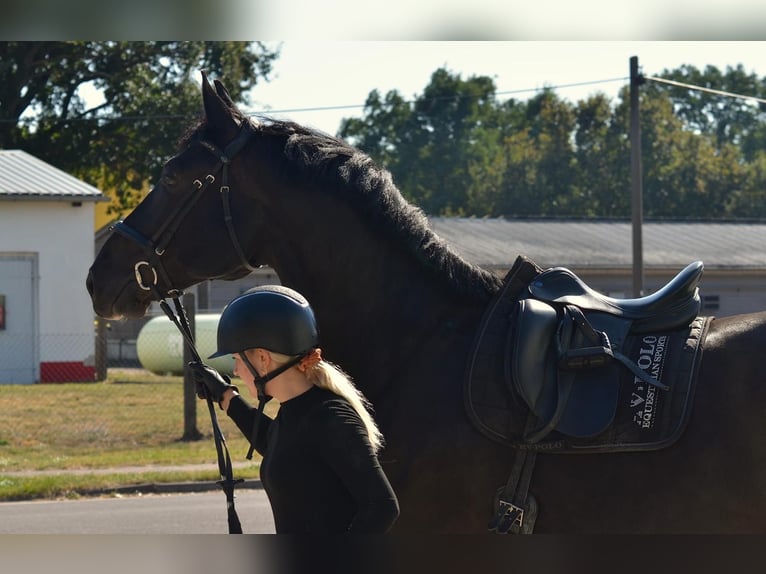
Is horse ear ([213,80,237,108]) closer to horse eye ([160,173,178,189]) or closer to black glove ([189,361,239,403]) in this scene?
horse eye ([160,173,178,189])

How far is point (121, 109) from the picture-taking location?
110 feet

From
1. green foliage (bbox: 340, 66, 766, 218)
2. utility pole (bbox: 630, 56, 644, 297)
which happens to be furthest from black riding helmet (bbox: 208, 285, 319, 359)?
green foliage (bbox: 340, 66, 766, 218)

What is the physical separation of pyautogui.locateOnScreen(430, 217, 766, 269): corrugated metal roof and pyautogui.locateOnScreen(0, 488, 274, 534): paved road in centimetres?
2078

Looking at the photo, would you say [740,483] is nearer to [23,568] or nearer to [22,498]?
[23,568]

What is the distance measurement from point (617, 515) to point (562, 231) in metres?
34.7

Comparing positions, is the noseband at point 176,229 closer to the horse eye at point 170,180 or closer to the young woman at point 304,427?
the horse eye at point 170,180

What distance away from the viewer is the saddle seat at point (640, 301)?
397cm

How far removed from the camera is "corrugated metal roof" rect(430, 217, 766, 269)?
33.7 m

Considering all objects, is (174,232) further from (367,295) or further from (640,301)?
(640,301)

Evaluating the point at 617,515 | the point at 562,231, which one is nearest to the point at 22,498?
the point at 617,515

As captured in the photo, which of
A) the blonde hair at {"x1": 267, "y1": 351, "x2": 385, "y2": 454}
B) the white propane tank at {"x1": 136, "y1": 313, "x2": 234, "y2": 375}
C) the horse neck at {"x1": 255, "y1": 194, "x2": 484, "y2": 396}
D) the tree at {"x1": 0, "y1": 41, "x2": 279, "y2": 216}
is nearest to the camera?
the blonde hair at {"x1": 267, "y1": 351, "x2": 385, "y2": 454}

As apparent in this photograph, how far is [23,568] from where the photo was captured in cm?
243

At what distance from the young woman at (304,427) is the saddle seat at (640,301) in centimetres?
110

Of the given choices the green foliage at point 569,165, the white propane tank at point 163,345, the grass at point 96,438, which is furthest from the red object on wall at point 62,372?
the green foliage at point 569,165
